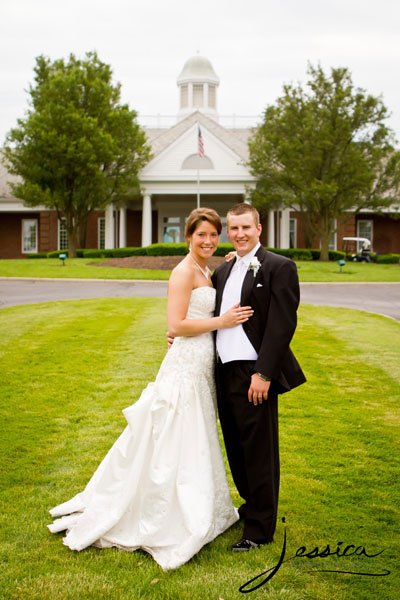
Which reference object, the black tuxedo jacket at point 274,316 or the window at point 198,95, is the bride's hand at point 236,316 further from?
the window at point 198,95

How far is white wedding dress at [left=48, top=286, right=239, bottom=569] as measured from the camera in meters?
3.57

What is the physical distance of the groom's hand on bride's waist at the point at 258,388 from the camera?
3545 mm

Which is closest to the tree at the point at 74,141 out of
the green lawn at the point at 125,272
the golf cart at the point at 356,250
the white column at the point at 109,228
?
the white column at the point at 109,228

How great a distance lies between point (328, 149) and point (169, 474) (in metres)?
28.1

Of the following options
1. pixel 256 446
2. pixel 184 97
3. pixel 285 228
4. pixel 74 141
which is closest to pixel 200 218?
pixel 256 446

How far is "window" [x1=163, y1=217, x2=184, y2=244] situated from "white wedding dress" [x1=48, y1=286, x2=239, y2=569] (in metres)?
35.0

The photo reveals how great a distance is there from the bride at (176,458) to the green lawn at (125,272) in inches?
720

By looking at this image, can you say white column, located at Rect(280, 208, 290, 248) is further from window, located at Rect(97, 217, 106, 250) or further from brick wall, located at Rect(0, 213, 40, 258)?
brick wall, located at Rect(0, 213, 40, 258)

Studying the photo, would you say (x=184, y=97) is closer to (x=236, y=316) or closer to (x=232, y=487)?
(x=232, y=487)

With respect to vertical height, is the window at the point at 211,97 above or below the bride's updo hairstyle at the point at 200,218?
above

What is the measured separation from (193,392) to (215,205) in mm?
35393

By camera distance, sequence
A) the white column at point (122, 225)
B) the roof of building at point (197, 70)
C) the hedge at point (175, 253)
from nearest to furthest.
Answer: the hedge at point (175, 253), the white column at point (122, 225), the roof of building at point (197, 70)

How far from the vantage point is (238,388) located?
12.1 ft

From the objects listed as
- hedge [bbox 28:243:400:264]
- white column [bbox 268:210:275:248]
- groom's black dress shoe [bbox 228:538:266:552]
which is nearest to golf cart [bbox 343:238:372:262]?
hedge [bbox 28:243:400:264]
